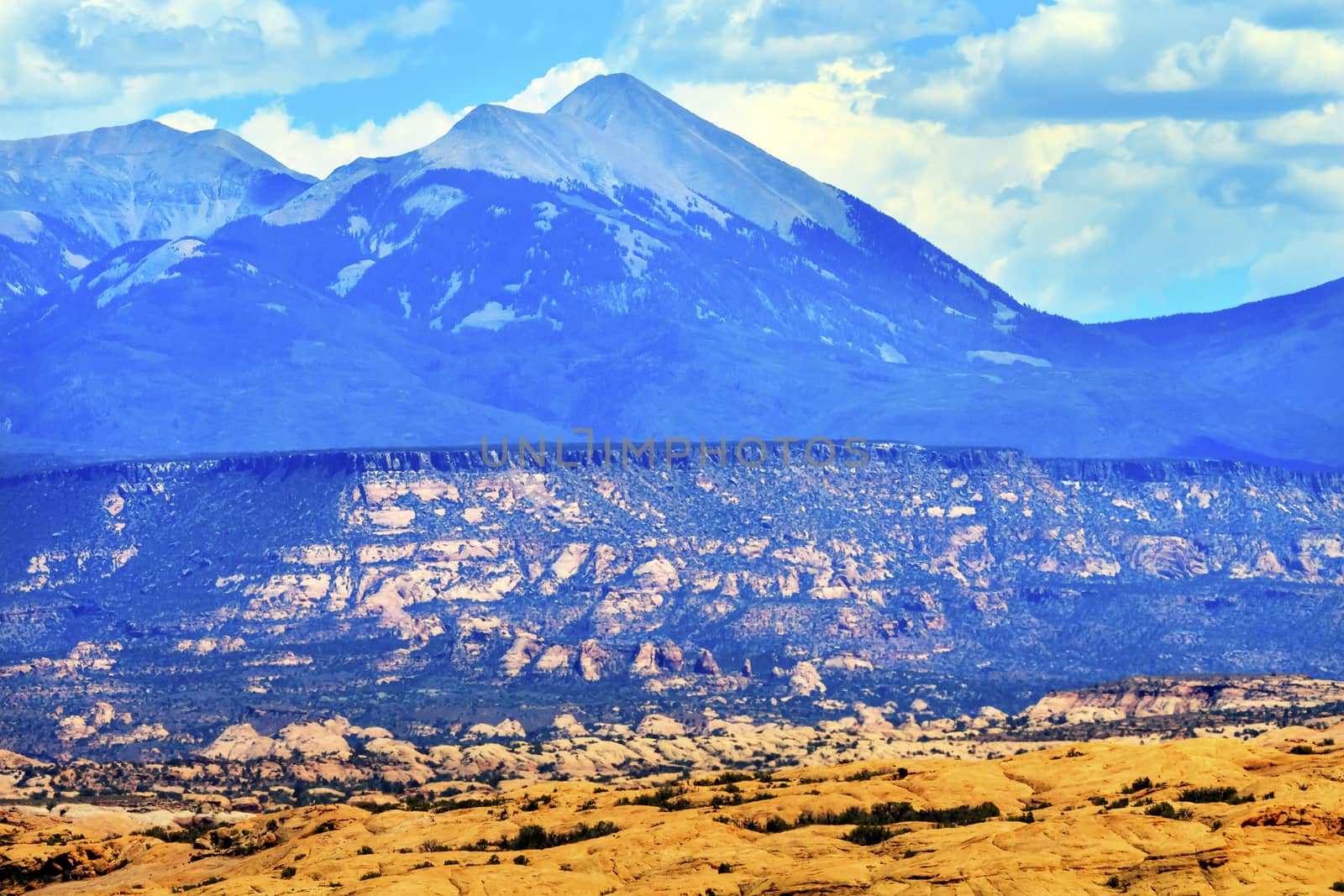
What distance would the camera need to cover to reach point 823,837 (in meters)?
73.2

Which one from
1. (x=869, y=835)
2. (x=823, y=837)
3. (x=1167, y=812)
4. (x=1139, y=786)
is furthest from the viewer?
(x=1139, y=786)

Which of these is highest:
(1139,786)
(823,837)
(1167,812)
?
(1139,786)

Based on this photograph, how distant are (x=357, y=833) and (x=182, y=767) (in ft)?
228

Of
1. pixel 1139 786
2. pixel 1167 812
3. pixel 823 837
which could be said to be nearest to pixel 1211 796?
pixel 1139 786

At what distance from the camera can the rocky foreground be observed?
Answer: 63.3 meters

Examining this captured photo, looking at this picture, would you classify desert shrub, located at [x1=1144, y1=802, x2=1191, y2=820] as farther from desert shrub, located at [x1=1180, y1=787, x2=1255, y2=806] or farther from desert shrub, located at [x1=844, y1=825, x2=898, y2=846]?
desert shrub, located at [x1=844, y1=825, x2=898, y2=846]

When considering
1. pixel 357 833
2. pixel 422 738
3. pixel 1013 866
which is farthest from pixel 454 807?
pixel 422 738

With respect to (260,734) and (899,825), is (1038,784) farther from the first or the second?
(260,734)

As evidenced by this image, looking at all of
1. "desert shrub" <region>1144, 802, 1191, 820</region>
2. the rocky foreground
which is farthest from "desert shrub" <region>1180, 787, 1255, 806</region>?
"desert shrub" <region>1144, 802, 1191, 820</region>

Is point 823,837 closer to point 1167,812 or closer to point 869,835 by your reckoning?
point 869,835

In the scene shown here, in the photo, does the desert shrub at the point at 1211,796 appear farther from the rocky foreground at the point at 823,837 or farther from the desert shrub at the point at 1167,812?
the desert shrub at the point at 1167,812

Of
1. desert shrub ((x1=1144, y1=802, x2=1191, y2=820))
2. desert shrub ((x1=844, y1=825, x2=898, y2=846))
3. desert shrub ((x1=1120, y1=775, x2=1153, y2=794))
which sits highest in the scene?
desert shrub ((x1=1120, y1=775, x2=1153, y2=794))

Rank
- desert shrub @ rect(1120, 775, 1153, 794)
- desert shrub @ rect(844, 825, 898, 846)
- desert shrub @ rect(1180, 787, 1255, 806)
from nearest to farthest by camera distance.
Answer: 1. desert shrub @ rect(844, 825, 898, 846)
2. desert shrub @ rect(1180, 787, 1255, 806)
3. desert shrub @ rect(1120, 775, 1153, 794)

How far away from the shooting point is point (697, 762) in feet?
523
